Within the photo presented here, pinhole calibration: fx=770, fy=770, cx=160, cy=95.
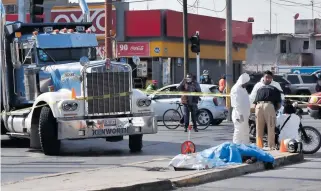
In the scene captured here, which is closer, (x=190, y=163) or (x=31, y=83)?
(x=190, y=163)

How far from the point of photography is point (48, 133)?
682 inches

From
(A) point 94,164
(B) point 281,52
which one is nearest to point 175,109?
(A) point 94,164

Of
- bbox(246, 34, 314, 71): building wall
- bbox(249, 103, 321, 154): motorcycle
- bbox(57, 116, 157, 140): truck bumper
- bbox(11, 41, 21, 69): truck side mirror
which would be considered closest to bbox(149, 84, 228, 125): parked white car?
bbox(11, 41, 21, 69): truck side mirror

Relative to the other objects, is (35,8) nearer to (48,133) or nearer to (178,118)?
(48,133)

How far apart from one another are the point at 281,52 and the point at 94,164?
2606 inches

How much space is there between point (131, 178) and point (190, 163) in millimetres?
1667

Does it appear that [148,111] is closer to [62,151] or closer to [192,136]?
[62,151]

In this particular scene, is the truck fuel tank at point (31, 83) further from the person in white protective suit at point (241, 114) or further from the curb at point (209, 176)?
the curb at point (209, 176)

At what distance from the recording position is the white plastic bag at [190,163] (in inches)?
551

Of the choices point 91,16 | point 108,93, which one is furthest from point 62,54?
point 91,16

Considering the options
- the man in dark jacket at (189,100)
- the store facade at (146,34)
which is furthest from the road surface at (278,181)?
the store facade at (146,34)

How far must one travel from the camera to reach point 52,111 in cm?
1734

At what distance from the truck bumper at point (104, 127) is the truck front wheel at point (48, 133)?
0.24 metres

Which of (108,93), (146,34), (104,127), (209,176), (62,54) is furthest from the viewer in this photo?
(146,34)
